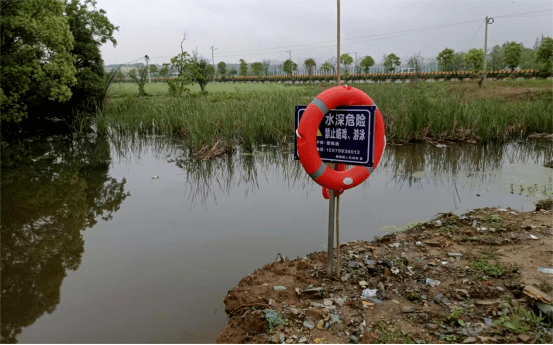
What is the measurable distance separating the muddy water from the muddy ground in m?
0.31

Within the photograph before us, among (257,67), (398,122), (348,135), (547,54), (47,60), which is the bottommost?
(398,122)

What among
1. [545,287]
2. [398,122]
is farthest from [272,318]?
[398,122]

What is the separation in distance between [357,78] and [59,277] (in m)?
26.3

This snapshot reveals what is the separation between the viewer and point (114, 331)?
2.15 meters

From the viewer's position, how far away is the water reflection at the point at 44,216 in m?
2.49

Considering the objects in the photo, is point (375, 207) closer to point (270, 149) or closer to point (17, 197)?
point (270, 149)

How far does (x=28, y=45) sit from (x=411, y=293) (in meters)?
6.88

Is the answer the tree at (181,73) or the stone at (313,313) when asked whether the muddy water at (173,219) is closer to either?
the stone at (313,313)

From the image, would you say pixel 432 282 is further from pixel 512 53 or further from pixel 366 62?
pixel 366 62

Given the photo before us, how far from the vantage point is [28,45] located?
6.61 meters

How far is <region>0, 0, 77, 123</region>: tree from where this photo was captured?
629cm

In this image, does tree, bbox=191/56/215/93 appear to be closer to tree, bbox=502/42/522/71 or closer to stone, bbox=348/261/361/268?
stone, bbox=348/261/361/268

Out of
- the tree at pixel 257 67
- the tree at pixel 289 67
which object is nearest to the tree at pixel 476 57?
the tree at pixel 289 67

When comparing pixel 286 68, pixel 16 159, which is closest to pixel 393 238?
pixel 16 159
